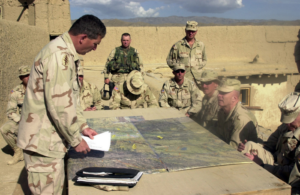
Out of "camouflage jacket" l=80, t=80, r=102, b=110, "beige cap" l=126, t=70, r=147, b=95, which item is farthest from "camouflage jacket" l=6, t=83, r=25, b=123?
"beige cap" l=126, t=70, r=147, b=95

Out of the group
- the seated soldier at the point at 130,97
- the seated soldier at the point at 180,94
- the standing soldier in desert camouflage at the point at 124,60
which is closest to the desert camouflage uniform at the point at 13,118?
the seated soldier at the point at 130,97

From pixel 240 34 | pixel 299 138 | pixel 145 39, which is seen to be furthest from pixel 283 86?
pixel 299 138

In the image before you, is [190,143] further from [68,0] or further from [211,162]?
[68,0]

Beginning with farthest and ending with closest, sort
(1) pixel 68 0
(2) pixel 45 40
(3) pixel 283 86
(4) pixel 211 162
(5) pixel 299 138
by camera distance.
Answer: (3) pixel 283 86 < (1) pixel 68 0 < (2) pixel 45 40 < (5) pixel 299 138 < (4) pixel 211 162

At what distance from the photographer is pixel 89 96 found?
4.61m

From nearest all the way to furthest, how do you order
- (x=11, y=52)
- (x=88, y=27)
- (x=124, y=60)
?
(x=88, y=27) → (x=11, y=52) → (x=124, y=60)

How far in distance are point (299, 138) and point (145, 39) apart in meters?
11.4

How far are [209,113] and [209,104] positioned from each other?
0.14 metres

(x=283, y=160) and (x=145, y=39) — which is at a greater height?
(x=145, y=39)

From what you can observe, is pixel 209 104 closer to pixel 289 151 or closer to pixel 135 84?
→ pixel 135 84

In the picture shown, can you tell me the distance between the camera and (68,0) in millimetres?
8070

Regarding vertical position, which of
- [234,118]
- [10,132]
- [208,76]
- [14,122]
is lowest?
[10,132]

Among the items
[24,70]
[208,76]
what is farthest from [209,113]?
[24,70]

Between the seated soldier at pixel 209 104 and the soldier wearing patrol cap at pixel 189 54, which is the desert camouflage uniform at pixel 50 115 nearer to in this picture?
the seated soldier at pixel 209 104
